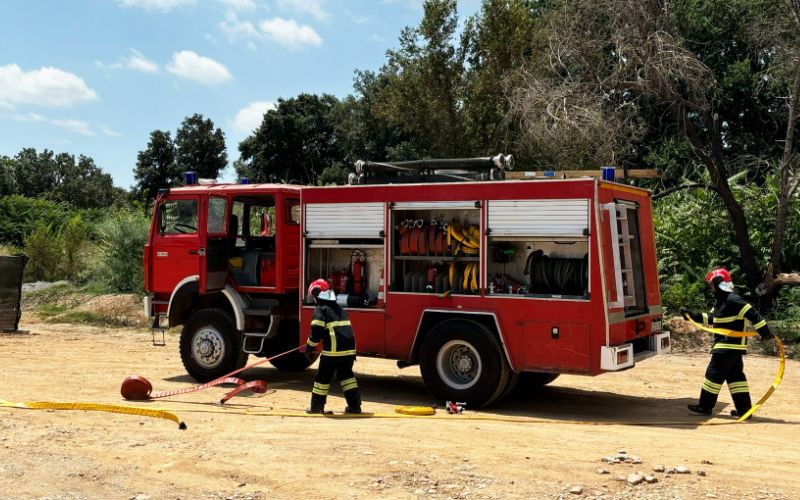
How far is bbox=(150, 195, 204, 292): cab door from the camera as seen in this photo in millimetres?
11844

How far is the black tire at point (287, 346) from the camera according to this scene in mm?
12367

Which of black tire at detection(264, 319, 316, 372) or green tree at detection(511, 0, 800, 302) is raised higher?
green tree at detection(511, 0, 800, 302)

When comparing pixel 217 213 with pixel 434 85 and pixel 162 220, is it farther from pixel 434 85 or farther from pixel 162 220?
pixel 434 85

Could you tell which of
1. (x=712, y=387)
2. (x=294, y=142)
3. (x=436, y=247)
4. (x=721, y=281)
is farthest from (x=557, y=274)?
(x=294, y=142)

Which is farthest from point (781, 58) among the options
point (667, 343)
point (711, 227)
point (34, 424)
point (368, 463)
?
point (34, 424)

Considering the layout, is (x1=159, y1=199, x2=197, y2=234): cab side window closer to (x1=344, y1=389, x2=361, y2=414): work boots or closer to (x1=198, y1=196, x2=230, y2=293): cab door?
(x1=198, y1=196, x2=230, y2=293): cab door

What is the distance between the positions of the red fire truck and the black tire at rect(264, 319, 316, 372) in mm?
65

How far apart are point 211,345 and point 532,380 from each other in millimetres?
4353

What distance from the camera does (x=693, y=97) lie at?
17.1 m

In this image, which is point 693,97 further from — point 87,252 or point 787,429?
point 87,252

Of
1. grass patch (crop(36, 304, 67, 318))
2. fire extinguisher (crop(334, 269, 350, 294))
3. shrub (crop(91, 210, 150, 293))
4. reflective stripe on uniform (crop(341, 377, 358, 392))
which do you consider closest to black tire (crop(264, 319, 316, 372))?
fire extinguisher (crop(334, 269, 350, 294))

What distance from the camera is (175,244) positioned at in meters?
12.0

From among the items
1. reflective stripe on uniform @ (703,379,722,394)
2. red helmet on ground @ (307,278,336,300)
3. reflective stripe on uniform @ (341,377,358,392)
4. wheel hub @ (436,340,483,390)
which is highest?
red helmet on ground @ (307,278,336,300)

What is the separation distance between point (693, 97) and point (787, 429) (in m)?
9.60
